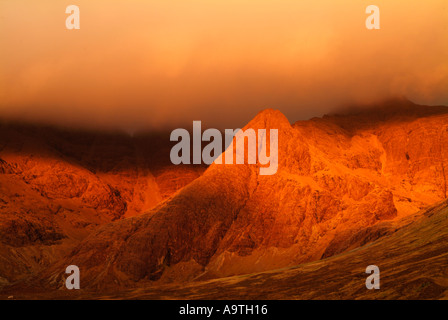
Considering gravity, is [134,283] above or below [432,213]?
below

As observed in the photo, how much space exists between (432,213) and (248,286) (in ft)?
159

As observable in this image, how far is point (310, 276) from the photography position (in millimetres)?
130125
